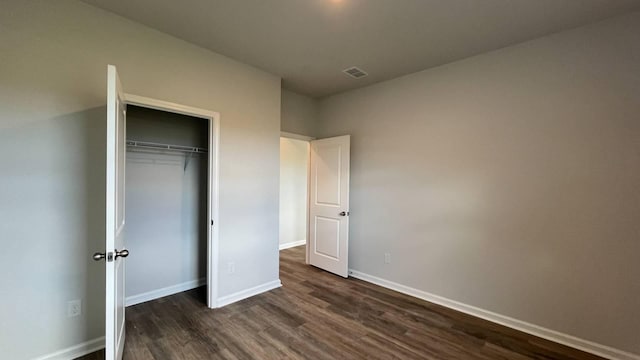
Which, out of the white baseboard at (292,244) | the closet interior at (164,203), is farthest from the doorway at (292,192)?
the closet interior at (164,203)

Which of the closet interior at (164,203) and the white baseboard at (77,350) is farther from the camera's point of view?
the closet interior at (164,203)

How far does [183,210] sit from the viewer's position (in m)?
3.53

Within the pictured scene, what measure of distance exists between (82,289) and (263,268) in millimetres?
1801

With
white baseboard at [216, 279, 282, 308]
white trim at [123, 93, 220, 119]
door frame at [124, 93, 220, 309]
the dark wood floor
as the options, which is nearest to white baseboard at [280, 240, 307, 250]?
white baseboard at [216, 279, 282, 308]

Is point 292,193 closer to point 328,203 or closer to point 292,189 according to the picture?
point 292,189

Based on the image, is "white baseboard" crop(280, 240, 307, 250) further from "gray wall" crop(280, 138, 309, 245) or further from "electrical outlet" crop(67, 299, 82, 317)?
"electrical outlet" crop(67, 299, 82, 317)

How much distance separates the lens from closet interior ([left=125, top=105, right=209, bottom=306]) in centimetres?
312

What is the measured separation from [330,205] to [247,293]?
1743 millimetres

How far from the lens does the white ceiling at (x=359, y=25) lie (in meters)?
2.14

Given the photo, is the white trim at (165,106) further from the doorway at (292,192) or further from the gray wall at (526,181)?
the doorway at (292,192)

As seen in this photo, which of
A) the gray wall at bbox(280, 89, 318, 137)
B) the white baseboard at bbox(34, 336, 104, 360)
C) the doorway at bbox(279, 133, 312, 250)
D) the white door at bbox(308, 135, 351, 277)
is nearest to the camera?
the white baseboard at bbox(34, 336, 104, 360)

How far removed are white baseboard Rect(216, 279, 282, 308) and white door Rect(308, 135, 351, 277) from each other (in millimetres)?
952

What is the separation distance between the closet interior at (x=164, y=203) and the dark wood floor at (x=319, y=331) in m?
0.26

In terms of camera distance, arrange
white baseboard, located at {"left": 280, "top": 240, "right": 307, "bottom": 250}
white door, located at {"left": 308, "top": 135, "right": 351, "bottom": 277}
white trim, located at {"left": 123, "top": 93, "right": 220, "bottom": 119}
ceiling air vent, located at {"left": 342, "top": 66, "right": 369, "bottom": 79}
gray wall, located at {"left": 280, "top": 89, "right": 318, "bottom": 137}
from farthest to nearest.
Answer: white baseboard, located at {"left": 280, "top": 240, "right": 307, "bottom": 250} → gray wall, located at {"left": 280, "top": 89, "right": 318, "bottom": 137} → white door, located at {"left": 308, "top": 135, "right": 351, "bottom": 277} → ceiling air vent, located at {"left": 342, "top": 66, "right": 369, "bottom": 79} → white trim, located at {"left": 123, "top": 93, "right": 220, "bottom": 119}
